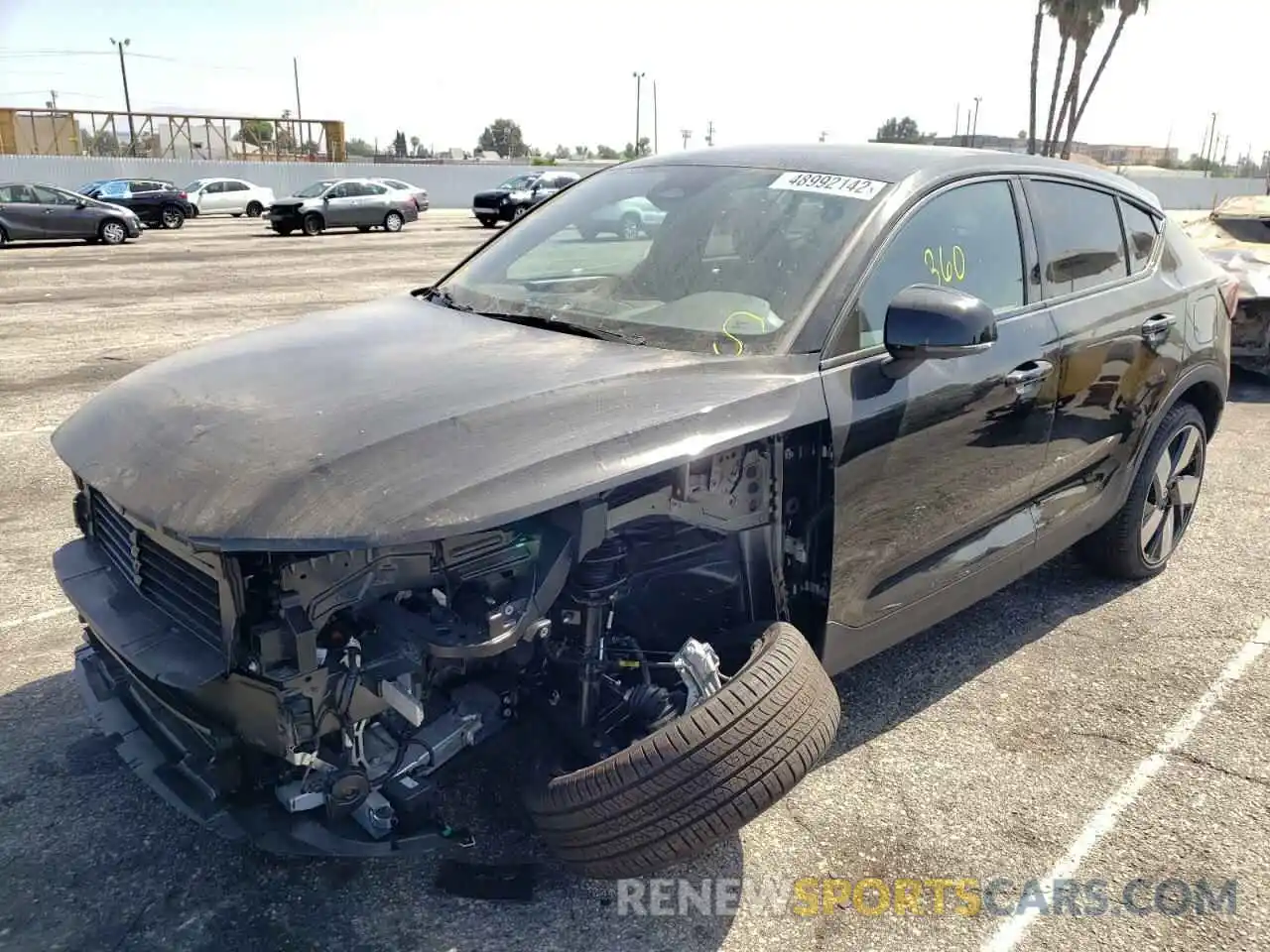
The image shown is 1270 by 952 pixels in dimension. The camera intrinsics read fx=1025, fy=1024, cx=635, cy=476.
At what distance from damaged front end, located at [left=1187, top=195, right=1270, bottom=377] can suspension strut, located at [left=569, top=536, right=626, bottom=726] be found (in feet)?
21.3

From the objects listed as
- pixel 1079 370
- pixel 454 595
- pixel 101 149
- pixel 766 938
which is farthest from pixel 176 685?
pixel 101 149

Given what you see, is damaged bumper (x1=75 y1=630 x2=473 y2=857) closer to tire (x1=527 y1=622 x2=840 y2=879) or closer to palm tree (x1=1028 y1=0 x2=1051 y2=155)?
tire (x1=527 y1=622 x2=840 y2=879)

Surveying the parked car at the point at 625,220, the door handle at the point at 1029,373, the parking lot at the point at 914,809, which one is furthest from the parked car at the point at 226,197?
the door handle at the point at 1029,373

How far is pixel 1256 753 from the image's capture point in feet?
11.0

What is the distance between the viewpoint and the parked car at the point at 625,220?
3.56 metres

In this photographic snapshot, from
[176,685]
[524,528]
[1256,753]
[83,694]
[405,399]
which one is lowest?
[1256,753]

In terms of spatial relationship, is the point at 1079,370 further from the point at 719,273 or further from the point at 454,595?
the point at 454,595

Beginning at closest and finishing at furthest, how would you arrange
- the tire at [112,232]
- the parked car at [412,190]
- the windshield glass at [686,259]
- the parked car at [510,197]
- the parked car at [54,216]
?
the windshield glass at [686,259], the parked car at [54,216], the tire at [112,232], the parked car at [412,190], the parked car at [510,197]

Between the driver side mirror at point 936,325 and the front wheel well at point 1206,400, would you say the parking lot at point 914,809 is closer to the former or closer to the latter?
the front wheel well at point 1206,400

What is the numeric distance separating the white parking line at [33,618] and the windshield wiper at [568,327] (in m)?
2.27

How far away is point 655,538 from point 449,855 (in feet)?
3.38

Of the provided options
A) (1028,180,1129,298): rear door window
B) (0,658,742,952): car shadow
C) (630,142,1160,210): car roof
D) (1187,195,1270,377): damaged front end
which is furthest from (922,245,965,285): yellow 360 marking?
(1187,195,1270,377): damaged front end

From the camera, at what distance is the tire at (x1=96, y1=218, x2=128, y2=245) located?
893 inches

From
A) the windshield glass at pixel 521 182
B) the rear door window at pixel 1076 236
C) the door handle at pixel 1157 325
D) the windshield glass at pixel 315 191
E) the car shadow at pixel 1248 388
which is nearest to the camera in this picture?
the rear door window at pixel 1076 236
